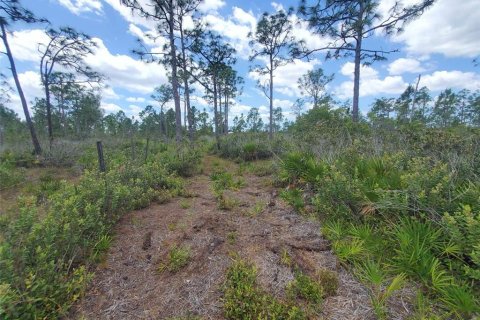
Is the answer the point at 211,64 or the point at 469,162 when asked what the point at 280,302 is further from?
the point at 211,64

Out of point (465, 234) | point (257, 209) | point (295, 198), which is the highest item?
point (465, 234)

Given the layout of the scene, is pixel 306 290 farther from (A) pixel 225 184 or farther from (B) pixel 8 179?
(B) pixel 8 179

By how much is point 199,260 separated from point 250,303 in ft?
3.24

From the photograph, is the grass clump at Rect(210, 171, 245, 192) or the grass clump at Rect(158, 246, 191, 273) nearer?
the grass clump at Rect(158, 246, 191, 273)

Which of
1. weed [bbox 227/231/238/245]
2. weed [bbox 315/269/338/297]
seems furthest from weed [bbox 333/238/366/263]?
weed [bbox 227/231/238/245]

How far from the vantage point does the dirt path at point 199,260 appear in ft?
7.34

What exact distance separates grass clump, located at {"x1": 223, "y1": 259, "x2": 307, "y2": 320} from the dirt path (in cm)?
12

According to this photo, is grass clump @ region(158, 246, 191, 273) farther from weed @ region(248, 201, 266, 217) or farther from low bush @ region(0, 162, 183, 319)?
weed @ region(248, 201, 266, 217)

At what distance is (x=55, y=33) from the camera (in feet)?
42.0

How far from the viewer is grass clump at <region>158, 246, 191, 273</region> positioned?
279 centimetres

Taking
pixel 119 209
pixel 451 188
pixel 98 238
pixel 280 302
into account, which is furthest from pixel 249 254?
pixel 451 188

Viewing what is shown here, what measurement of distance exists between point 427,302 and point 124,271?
10.7 ft

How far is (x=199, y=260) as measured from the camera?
2.93 m

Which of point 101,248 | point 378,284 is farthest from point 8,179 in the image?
point 378,284
